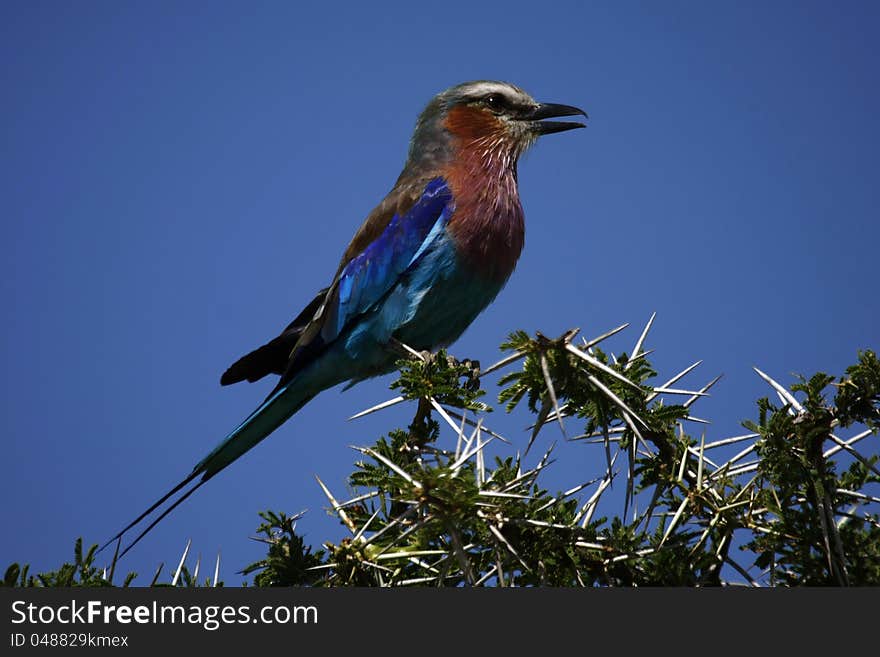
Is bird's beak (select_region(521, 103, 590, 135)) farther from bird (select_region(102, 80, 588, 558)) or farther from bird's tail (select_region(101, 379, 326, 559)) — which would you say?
bird's tail (select_region(101, 379, 326, 559))

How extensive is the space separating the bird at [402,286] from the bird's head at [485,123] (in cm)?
8

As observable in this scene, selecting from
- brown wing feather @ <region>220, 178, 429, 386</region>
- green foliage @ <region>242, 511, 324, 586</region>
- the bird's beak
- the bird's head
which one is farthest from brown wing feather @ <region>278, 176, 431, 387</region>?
green foliage @ <region>242, 511, 324, 586</region>

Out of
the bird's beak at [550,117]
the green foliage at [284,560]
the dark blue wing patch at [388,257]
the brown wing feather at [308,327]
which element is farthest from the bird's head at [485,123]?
the green foliage at [284,560]

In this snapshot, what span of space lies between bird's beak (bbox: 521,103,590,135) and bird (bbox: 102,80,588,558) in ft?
1.33

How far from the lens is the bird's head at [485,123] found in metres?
5.97

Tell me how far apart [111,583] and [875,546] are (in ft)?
7.68

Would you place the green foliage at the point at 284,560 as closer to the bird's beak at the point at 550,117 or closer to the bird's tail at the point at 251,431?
the bird's tail at the point at 251,431

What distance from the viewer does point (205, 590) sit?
9.05 ft

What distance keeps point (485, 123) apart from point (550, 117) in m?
0.45

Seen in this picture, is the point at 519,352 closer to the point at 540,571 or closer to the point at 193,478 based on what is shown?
the point at 540,571

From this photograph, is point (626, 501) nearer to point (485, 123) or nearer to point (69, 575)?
point (69, 575)

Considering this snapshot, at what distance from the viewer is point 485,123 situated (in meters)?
6.09

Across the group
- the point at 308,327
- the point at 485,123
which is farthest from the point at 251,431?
the point at 485,123

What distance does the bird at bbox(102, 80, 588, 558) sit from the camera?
5152mm
